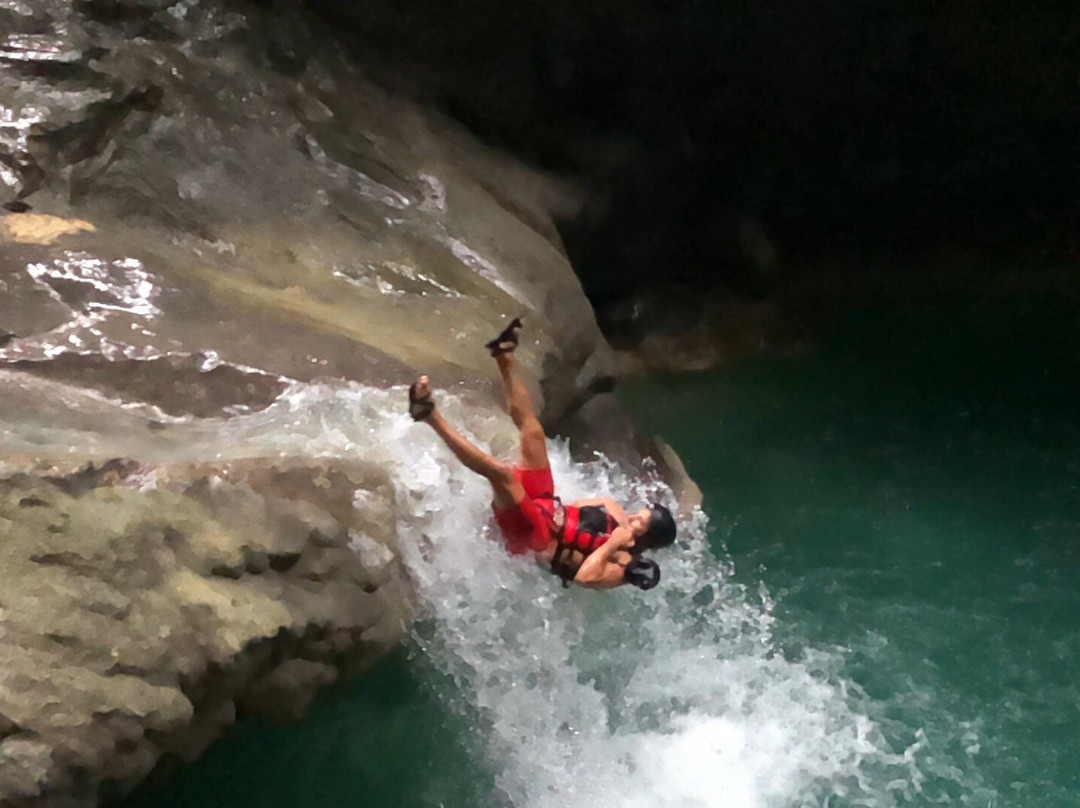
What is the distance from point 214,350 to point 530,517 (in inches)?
52.6

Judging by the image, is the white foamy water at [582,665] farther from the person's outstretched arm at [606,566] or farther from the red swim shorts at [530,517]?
the person's outstretched arm at [606,566]

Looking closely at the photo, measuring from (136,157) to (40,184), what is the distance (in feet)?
1.51

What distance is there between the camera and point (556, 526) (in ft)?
10.1

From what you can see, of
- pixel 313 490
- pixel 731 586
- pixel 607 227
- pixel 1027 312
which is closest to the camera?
pixel 313 490

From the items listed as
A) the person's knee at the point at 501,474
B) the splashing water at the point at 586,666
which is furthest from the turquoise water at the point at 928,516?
the person's knee at the point at 501,474

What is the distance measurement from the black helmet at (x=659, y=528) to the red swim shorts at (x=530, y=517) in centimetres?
36

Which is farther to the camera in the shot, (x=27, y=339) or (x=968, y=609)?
(x=968, y=609)

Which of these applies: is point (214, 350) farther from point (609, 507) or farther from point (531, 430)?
point (609, 507)

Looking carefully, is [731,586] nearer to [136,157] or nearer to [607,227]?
[607,227]

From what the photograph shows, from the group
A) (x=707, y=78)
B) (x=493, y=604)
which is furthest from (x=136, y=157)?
(x=707, y=78)

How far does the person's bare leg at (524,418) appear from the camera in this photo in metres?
3.03

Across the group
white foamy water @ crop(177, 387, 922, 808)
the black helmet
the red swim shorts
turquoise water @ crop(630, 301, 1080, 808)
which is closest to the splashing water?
white foamy water @ crop(177, 387, 922, 808)

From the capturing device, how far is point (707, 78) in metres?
6.87

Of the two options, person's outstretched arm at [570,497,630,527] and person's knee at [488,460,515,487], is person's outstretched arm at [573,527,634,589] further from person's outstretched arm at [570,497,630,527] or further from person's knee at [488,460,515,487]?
person's knee at [488,460,515,487]
